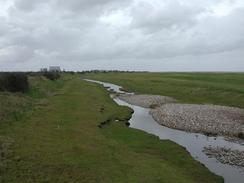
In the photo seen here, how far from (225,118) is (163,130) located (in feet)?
30.7

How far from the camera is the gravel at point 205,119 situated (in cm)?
3704

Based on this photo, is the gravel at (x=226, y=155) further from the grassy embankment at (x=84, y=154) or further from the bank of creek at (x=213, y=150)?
the grassy embankment at (x=84, y=154)

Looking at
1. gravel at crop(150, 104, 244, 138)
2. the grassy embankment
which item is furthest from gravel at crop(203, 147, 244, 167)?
gravel at crop(150, 104, 244, 138)

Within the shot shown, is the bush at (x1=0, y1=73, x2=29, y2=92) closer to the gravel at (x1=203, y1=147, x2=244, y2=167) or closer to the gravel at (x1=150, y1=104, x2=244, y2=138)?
the gravel at (x1=150, y1=104, x2=244, y2=138)

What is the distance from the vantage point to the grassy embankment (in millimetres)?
19328

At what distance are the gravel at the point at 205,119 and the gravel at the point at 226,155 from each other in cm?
700

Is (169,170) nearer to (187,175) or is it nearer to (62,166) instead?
(187,175)

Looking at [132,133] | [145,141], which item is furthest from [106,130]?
[145,141]

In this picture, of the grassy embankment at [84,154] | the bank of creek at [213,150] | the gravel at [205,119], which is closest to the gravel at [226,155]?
the bank of creek at [213,150]

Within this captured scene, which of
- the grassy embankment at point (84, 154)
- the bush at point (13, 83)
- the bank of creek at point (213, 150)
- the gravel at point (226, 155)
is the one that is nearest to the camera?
the grassy embankment at point (84, 154)

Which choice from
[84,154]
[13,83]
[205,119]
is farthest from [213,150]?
[13,83]

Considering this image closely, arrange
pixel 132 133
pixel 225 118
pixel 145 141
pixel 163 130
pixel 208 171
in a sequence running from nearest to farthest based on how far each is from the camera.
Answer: pixel 208 171 < pixel 145 141 < pixel 132 133 < pixel 163 130 < pixel 225 118

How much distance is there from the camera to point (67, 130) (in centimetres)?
3116

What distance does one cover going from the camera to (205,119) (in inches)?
1678
